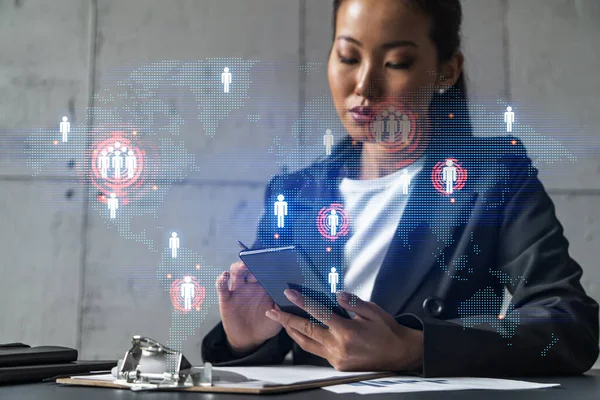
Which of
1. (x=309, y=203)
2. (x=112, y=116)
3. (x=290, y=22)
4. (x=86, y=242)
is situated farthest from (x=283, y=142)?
(x=86, y=242)

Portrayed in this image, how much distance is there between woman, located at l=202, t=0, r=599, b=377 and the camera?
1.10 metres

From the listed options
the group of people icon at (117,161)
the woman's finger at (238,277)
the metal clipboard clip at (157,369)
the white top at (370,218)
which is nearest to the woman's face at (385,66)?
the white top at (370,218)

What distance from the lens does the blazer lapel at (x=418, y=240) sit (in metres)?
1.34

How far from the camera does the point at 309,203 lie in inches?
58.1

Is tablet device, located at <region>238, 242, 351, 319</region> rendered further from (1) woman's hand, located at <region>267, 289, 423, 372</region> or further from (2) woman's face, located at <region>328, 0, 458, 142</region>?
(2) woman's face, located at <region>328, 0, 458, 142</region>

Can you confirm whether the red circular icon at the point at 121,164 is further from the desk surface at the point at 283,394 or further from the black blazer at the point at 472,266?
the desk surface at the point at 283,394

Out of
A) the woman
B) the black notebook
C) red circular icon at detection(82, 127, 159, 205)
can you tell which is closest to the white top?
the woman

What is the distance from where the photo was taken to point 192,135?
1.59 metres

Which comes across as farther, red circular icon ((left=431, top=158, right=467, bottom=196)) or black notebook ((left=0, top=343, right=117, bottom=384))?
red circular icon ((left=431, top=158, right=467, bottom=196))

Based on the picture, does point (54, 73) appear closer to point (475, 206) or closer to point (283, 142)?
point (283, 142)

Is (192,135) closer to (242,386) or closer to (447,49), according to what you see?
(447,49)

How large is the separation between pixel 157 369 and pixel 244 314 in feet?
1.74

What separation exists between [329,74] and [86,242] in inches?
29.4

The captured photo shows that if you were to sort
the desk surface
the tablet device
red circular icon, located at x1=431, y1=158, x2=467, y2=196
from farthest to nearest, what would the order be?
red circular icon, located at x1=431, y1=158, x2=467, y2=196
the tablet device
the desk surface
